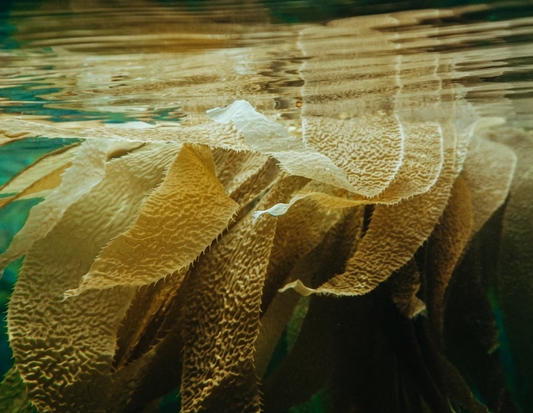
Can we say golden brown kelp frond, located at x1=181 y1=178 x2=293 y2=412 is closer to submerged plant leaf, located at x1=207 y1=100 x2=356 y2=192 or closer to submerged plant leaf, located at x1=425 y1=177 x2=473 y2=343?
submerged plant leaf, located at x1=207 y1=100 x2=356 y2=192

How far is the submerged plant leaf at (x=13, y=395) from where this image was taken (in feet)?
1.55

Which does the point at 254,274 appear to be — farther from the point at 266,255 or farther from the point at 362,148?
the point at 362,148

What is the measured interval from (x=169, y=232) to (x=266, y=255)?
0.11 m

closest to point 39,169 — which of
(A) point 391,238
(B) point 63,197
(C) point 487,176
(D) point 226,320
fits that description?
(B) point 63,197

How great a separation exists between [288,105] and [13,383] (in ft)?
2.16

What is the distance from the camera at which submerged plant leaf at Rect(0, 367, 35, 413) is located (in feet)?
1.55

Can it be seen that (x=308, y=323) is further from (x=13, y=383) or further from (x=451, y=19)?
(x=451, y=19)

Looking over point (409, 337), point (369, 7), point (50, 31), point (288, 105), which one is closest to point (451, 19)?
point (369, 7)

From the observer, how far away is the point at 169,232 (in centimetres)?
43

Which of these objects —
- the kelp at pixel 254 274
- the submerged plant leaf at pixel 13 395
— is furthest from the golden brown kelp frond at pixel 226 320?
the submerged plant leaf at pixel 13 395

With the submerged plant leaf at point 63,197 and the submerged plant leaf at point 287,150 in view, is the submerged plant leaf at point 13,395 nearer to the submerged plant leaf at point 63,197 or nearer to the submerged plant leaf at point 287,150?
the submerged plant leaf at point 63,197

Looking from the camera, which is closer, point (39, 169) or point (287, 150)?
point (287, 150)

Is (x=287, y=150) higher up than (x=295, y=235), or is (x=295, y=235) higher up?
(x=287, y=150)

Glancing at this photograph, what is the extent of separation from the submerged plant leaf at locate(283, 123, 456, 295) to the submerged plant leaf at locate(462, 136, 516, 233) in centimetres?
5
